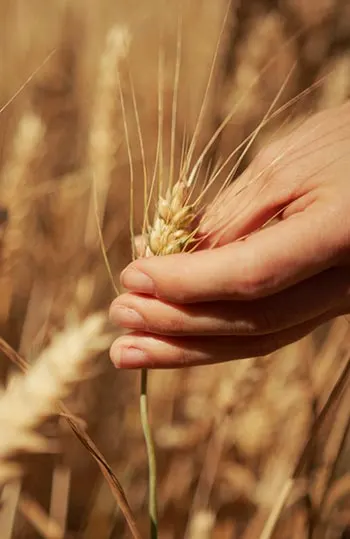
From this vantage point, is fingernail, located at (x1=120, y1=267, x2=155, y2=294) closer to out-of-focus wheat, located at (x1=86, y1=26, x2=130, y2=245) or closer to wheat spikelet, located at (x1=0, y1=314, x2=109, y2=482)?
wheat spikelet, located at (x1=0, y1=314, x2=109, y2=482)

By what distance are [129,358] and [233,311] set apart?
0.07 metres

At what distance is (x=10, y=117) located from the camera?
2.77 ft

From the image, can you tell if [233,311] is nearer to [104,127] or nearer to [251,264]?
[251,264]

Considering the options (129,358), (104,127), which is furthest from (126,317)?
(104,127)

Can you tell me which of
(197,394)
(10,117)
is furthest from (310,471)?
(10,117)

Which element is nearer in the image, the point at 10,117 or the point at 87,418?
the point at 87,418

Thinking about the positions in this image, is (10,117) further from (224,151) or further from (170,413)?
(170,413)

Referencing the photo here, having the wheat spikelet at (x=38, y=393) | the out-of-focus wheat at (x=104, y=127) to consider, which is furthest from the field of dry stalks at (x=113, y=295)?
the wheat spikelet at (x=38, y=393)

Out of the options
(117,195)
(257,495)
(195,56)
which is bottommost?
(257,495)

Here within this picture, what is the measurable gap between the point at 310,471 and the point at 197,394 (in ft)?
0.59

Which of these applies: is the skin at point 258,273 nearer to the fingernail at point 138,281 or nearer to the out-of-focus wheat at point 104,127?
the fingernail at point 138,281

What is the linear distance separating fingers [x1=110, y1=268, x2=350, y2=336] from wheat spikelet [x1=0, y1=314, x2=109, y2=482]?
0.03 metres

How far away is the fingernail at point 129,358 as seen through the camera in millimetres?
365

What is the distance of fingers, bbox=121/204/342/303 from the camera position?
0.33m
